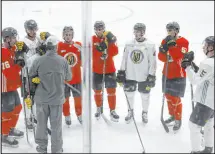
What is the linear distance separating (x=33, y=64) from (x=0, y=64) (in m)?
0.27

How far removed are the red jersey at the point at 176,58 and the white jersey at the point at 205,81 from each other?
0.41 metres

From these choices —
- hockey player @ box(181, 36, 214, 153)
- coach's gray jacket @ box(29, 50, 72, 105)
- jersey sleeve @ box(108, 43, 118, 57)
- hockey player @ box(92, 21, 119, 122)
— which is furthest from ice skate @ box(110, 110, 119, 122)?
hockey player @ box(181, 36, 214, 153)

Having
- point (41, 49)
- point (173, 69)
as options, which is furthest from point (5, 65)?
point (173, 69)

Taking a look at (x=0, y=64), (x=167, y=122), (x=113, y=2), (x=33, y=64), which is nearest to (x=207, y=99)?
(x=167, y=122)

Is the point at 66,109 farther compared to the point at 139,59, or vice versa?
the point at 139,59

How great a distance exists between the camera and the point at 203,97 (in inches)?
75.4

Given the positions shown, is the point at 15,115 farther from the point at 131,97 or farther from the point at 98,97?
the point at 131,97

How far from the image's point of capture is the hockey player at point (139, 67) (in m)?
2.51

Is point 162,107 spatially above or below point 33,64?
below

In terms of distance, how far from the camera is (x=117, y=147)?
2.18 metres

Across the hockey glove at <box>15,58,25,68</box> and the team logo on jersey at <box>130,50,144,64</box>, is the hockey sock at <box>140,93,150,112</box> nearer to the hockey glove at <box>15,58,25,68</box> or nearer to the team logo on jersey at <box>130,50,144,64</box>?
the team logo on jersey at <box>130,50,144,64</box>

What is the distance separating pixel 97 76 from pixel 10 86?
0.68 meters

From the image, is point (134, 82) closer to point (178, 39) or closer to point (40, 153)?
point (178, 39)

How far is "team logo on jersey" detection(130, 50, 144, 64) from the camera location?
252 cm
